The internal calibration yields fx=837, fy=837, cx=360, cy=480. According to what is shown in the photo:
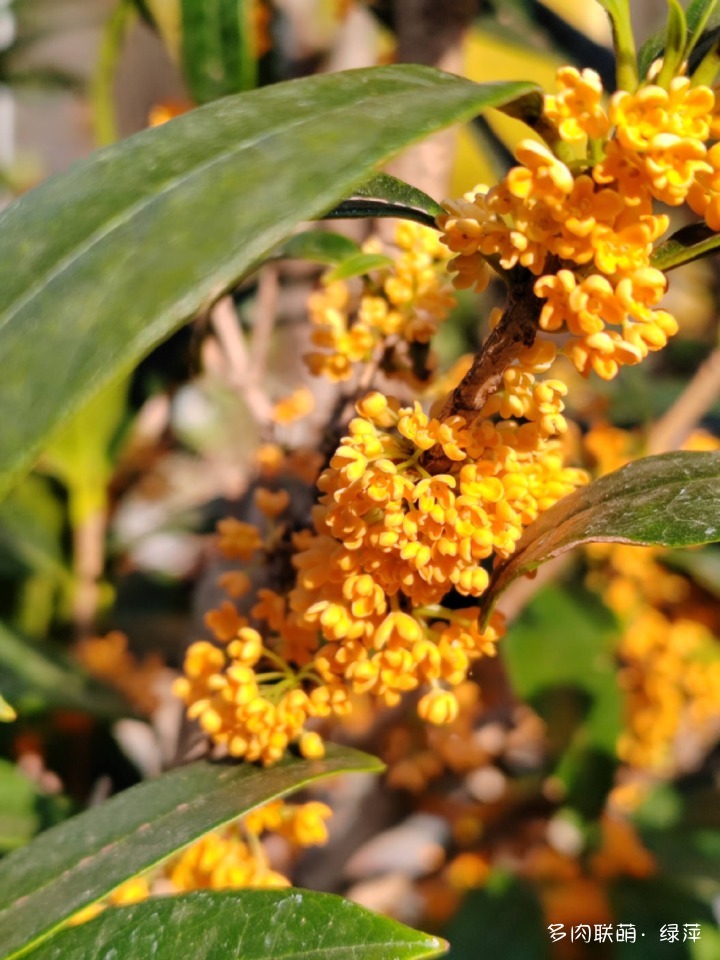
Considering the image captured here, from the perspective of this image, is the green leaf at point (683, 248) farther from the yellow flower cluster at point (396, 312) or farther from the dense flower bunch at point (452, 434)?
the yellow flower cluster at point (396, 312)

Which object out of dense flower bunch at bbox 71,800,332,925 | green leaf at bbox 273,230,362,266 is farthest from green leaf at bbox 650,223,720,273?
dense flower bunch at bbox 71,800,332,925

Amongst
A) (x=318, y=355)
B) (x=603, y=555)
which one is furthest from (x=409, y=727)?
(x=318, y=355)

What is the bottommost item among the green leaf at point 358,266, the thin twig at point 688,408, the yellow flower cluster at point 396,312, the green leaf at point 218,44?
the thin twig at point 688,408

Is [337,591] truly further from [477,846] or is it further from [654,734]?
[477,846]

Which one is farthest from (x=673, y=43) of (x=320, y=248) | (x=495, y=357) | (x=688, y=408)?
(x=688, y=408)

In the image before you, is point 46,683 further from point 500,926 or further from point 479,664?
point 500,926

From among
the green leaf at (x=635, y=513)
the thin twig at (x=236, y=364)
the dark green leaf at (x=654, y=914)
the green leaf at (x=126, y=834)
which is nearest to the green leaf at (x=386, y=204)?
the green leaf at (x=635, y=513)

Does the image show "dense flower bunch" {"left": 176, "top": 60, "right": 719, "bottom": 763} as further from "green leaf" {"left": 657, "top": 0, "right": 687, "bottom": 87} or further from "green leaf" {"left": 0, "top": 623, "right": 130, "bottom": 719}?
"green leaf" {"left": 0, "top": 623, "right": 130, "bottom": 719}
